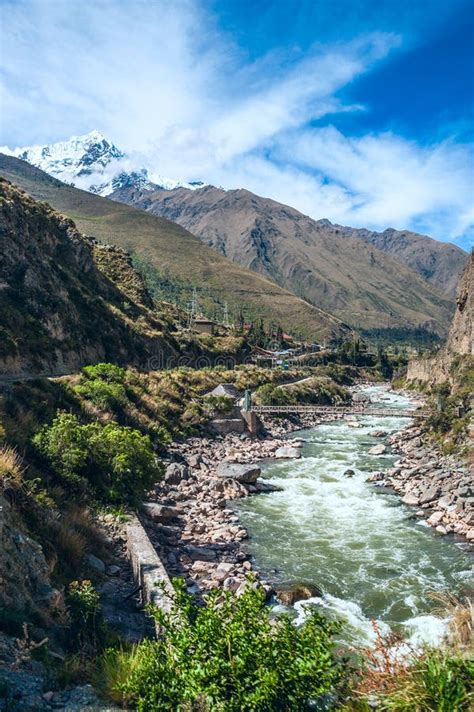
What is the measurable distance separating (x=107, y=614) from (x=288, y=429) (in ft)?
117

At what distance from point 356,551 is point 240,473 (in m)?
8.59

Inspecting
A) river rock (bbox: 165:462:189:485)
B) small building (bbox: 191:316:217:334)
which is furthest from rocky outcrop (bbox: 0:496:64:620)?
small building (bbox: 191:316:217:334)

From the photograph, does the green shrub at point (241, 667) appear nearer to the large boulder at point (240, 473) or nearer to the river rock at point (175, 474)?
the river rock at point (175, 474)

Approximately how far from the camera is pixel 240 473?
933 inches

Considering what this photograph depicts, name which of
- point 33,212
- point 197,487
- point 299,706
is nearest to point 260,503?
point 197,487

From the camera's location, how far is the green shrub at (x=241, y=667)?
14.4 feet

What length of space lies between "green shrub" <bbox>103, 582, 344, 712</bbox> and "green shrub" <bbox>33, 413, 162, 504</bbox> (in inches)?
387

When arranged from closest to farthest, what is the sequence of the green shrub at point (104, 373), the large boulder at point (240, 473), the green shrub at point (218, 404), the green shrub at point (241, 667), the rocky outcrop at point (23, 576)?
the green shrub at point (241, 667)
the rocky outcrop at point (23, 576)
the large boulder at point (240, 473)
the green shrub at point (104, 373)
the green shrub at point (218, 404)

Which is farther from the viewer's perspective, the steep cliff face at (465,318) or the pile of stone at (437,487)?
the steep cliff face at (465,318)

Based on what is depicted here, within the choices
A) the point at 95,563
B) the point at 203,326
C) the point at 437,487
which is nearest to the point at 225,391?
the point at 437,487

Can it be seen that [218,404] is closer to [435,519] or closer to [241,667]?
[435,519]

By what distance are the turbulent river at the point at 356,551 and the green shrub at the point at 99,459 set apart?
15.1 ft

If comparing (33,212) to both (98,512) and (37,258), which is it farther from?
(98,512)

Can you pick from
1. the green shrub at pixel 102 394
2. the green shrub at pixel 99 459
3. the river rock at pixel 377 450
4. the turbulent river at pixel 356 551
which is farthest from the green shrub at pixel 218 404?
the green shrub at pixel 99 459
